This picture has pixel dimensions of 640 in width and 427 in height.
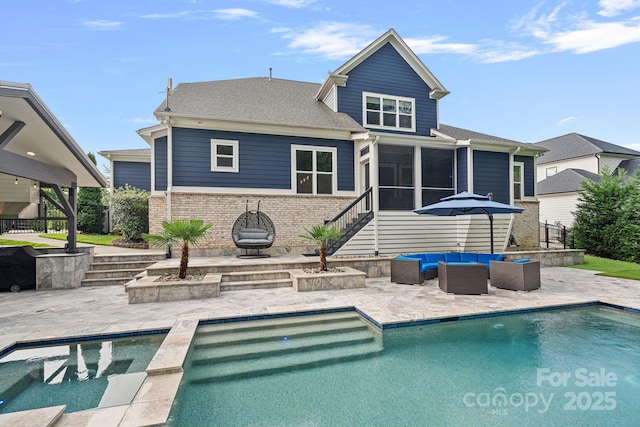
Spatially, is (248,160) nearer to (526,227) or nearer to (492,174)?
(492,174)

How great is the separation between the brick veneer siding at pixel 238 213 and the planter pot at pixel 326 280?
3582 mm

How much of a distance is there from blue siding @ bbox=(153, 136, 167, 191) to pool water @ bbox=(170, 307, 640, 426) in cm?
950

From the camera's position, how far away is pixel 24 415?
8.32ft

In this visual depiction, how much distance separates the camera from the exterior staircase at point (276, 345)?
3756mm

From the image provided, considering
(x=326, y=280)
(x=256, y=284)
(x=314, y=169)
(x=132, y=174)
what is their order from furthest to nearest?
(x=132, y=174)
(x=314, y=169)
(x=256, y=284)
(x=326, y=280)

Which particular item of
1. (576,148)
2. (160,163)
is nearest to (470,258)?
(160,163)

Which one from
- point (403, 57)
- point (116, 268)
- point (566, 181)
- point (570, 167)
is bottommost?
point (116, 268)

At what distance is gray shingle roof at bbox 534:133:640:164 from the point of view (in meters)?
23.7

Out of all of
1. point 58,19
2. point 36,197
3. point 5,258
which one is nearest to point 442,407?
point 5,258

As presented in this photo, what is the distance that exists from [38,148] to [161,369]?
7276 millimetres

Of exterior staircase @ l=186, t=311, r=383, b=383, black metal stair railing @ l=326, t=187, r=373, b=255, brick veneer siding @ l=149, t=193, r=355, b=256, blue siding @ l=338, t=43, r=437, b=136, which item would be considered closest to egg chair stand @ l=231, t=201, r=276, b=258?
brick veneer siding @ l=149, t=193, r=355, b=256

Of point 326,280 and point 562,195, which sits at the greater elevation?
point 562,195

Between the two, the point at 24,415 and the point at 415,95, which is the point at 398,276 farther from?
the point at 415,95

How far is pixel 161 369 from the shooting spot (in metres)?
3.36
